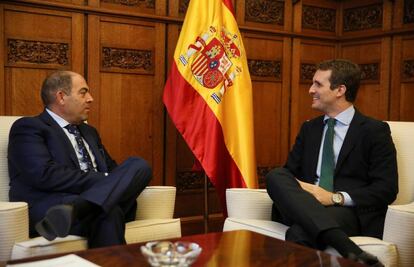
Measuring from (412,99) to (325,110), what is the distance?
5.43ft

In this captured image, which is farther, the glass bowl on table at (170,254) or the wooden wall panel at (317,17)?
the wooden wall panel at (317,17)

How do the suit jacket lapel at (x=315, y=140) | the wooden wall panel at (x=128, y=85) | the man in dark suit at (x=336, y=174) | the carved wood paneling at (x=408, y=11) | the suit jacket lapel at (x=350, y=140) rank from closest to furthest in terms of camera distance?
the man in dark suit at (x=336, y=174) → the suit jacket lapel at (x=350, y=140) → the suit jacket lapel at (x=315, y=140) → the wooden wall panel at (x=128, y=85) → the carved wood paneling at (x=408, y=11)

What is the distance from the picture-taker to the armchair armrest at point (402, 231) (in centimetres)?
200

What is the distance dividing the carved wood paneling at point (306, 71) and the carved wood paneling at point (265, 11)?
41 centimetres

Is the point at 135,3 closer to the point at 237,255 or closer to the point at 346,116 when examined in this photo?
the point at 346,116

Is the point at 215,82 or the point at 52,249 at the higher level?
the point at 215,82

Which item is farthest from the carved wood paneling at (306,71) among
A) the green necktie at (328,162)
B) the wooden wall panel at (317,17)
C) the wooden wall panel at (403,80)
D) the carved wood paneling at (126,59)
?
the green necktie at (328,162)

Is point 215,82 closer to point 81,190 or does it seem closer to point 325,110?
point 325,110

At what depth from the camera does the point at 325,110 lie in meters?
2.59

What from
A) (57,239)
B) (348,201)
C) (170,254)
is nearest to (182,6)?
(348,201)

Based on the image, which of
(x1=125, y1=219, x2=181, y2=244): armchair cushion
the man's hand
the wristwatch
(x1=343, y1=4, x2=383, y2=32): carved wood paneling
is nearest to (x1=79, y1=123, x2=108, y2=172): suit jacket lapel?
(x1=125, y1=219, x2=181, y2=244): armchair cushion

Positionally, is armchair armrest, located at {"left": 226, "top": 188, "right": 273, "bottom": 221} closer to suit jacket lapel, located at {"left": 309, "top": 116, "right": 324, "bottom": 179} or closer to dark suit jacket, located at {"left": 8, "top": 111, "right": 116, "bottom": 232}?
suit jacket lapel, located at {"left": 309, "top": 116, "right": 324, "bottom": 179}

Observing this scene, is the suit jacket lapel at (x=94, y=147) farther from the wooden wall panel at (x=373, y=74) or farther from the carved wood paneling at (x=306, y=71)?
the wooden wall panel at (x=373, y=74)

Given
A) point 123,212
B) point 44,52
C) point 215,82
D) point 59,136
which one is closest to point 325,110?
point 215,82
